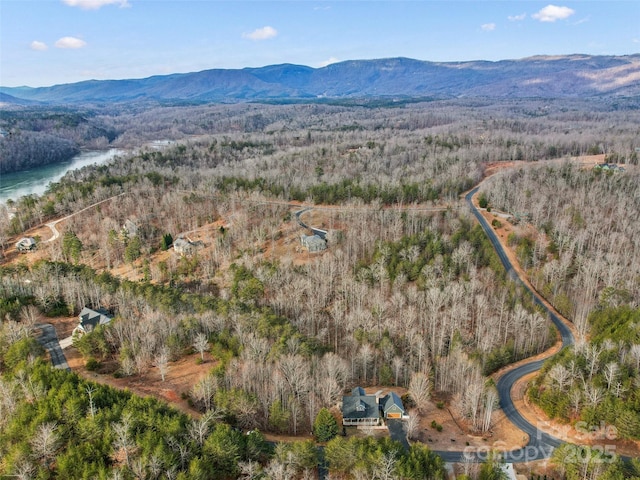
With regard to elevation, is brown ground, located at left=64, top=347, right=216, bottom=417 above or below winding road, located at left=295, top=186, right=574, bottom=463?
above

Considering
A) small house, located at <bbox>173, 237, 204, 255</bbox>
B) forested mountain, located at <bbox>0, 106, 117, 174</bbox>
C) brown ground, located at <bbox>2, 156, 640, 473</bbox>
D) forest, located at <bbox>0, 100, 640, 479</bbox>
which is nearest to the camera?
forest, located at <bbox>0, 100, 640, 479</bbox>

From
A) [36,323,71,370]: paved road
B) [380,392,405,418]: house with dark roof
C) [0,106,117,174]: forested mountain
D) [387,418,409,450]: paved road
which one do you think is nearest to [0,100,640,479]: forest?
[387,418,409,450]: paved road

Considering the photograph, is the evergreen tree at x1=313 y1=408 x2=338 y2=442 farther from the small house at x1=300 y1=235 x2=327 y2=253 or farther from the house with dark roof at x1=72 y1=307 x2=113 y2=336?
the small house at x1=300 y1=235 x2=327 y2=253

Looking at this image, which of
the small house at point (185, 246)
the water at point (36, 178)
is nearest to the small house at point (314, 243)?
the small house at point (185, 246)

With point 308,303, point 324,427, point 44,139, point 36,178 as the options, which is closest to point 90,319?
point 308,303

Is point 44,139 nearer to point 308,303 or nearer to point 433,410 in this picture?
point 308,303

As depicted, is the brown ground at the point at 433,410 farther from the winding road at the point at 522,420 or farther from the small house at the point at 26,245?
the small house at the point at 26,245
